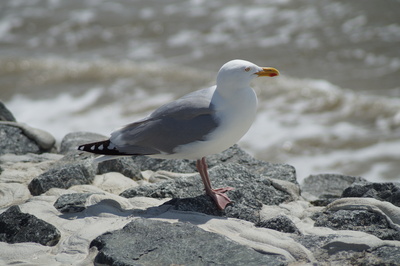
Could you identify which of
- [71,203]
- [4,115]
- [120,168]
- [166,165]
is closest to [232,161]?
[166,165]

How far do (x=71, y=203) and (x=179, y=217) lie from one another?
0.79m

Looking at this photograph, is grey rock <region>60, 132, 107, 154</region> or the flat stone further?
grey rock <region>60, 132, 107, 154</region>

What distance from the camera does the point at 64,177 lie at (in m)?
4.64

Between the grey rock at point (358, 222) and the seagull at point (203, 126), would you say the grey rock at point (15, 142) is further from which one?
the grey rock at point (358, 222)

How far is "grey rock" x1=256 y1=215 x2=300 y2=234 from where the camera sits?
3.78 metres

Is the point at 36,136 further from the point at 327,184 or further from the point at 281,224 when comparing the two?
the point at 281,224

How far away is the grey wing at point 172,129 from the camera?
4035mm

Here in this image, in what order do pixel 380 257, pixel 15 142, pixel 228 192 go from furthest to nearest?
pixel 15 142 → pixel 228 192 → pixel 380 257

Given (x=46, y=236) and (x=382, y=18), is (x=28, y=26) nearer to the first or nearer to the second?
(x=382, y=18)

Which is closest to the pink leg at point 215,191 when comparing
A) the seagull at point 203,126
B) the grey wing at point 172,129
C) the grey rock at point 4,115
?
the seagull at point 203,126

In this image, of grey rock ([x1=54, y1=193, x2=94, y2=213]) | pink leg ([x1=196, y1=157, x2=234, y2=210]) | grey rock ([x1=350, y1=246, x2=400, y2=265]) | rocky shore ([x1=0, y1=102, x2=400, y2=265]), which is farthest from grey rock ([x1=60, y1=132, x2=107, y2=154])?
grey rock ([x1=350, y1=246, x2=400, y2=265])

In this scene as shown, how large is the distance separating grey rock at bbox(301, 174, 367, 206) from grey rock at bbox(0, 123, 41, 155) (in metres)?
2.83

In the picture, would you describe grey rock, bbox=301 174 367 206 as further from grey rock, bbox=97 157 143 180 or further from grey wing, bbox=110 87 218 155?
grey wing, bbox=110 87 218 155

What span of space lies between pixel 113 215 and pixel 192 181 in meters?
0.81
